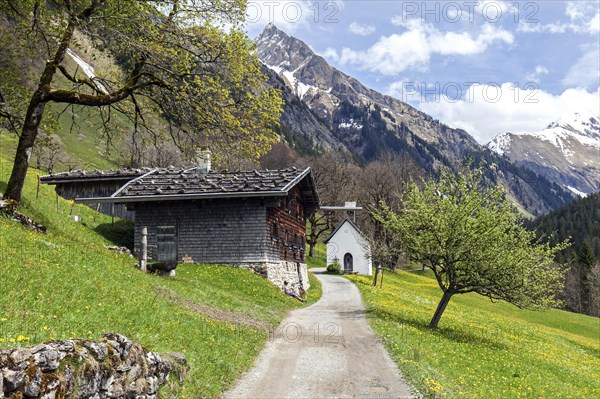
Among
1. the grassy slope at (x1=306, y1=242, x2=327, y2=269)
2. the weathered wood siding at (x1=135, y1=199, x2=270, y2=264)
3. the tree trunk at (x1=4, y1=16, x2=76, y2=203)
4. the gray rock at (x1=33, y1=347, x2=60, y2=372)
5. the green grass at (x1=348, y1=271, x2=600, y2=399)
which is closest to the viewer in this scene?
the gray rock at (x1=33, y1=347, x2=60, y2=372)

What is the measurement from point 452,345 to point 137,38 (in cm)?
1851

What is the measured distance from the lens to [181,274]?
2600 cm

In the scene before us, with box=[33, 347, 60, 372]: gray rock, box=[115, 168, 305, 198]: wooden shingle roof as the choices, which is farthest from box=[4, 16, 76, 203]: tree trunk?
box=[33, 347, 60, 372]: gray rock

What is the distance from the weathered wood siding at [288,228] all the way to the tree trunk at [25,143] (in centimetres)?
1501

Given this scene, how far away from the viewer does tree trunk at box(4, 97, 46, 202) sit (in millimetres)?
18703

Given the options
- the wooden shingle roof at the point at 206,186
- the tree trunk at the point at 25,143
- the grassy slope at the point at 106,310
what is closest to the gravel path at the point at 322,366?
the grassy slope at the point at 106,310

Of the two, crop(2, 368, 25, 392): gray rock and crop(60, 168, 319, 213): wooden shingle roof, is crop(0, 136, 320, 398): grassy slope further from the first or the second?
crop(60, 168, 319, 213): wooden shingle roof

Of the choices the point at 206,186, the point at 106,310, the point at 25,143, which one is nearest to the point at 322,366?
the point at 106,310

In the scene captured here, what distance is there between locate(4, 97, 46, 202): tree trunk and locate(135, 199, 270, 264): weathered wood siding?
39.9ft

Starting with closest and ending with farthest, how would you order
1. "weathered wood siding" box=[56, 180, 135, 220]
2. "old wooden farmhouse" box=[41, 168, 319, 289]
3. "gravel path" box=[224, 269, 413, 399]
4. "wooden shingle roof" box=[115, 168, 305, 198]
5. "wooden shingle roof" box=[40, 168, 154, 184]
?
"gravel path" box=[224, 269, 413, 399], "wooden shingle roof" box=[115, 168, 305, 198], "old wooden farmhouse" box=[41, 168, 319, 289], "wooden shingle roof" box=[40, 168, 154, 184], "weathered wood siding" box=[56, 180, 135, 220]

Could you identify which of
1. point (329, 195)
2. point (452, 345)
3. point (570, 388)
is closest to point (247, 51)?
point (452, 345)

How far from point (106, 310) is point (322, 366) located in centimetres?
614

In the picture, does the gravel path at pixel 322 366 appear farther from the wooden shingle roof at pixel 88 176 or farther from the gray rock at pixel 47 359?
the wooden shingle roof at pixel 88 176

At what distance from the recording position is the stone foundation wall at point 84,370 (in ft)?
19.0
